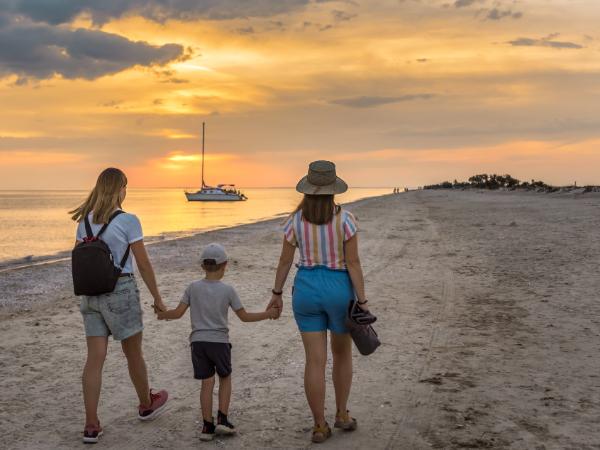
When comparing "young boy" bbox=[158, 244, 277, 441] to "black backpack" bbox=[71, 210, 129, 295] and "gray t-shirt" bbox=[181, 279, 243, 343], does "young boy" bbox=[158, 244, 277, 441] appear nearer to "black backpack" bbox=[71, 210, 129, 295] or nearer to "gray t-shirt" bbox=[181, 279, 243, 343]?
"gray t-shirt" bbox=[181, 279, 243, 343]

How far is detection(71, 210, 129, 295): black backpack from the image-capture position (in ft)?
14.5

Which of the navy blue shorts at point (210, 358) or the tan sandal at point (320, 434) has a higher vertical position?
the navy blue shorts at point (210, 358)

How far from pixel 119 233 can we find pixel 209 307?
0.91m

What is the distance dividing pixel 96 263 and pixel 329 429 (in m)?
2.25

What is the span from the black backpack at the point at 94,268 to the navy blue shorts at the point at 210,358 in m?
0.82

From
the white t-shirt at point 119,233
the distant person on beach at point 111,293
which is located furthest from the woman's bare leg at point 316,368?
the white t-shirt at point 119,233

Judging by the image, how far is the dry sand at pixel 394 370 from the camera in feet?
15.9

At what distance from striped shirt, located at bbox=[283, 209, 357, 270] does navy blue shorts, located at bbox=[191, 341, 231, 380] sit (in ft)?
3.07

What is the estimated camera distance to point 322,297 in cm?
439

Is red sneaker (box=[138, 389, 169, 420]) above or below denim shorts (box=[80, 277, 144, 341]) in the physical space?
below

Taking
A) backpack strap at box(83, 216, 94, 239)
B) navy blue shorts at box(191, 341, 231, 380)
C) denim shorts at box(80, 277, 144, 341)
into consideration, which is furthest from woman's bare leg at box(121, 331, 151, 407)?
backpack strap at box(83, 216, 94, 239)

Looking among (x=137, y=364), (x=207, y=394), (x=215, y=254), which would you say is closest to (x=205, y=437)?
(x=207, y=394)

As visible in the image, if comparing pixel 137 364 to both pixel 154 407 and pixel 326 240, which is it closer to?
pixel 154 407

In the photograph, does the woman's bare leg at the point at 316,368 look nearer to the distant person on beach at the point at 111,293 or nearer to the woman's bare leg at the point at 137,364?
the distant person on beach at the point at 111,293
